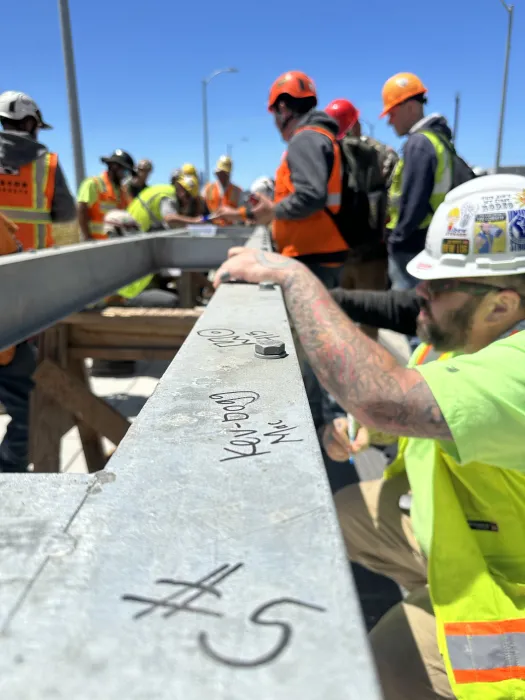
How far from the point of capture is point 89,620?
43 centimetres

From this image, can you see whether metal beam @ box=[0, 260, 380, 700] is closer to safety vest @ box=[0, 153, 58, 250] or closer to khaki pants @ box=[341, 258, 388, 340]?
safety vest @ box=[0, 153, 58, 250]

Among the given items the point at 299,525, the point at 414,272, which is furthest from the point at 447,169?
the point at 299,525

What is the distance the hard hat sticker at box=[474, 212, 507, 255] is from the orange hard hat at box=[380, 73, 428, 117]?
3540mm

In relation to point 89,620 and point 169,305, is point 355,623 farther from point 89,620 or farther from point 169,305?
point 169,305

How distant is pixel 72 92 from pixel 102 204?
56.9 inches

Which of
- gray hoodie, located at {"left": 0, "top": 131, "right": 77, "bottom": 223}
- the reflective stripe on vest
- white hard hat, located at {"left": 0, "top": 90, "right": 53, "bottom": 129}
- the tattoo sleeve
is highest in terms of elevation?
white hard hat, located at {"left": 0, "top": 90, "right": 53, "bottom": 129}

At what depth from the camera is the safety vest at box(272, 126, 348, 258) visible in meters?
3.86

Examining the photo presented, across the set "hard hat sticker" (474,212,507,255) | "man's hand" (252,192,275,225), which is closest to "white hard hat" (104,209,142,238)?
"man's hand" (252,192,275,225)

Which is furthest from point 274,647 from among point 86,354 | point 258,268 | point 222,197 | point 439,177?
point 222,197

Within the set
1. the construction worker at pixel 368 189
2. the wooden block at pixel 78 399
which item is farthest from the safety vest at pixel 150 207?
the wooden block at pixel 78 399

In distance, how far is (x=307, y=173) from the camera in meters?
3.55

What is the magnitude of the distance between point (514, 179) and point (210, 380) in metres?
1.27

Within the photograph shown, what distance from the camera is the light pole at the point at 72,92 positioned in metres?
6.49

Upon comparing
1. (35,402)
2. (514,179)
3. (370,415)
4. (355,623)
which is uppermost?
(514,179)
